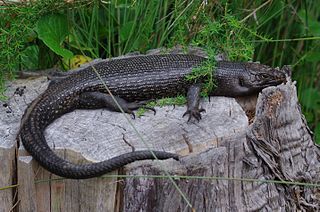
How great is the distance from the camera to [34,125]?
10.6ft

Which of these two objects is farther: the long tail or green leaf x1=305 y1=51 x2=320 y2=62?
green leaf x1=305 y1=51 x2=320 y2=62

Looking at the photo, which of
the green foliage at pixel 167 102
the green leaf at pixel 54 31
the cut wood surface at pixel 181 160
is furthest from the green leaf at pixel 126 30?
the cut wood surface at pixel 181 160

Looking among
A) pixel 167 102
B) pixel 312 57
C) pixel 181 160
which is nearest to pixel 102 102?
pixel 167 102

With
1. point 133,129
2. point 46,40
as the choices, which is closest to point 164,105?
point 133,129

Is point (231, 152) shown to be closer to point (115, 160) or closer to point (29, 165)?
point (115, 160)

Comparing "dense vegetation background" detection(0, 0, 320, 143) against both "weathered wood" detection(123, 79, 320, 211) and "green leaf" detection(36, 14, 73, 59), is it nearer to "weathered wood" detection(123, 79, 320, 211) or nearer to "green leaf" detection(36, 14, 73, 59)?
"green leaf" detection(36, 14, 73, 59)

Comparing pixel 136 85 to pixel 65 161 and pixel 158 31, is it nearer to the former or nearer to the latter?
pixel 65 161

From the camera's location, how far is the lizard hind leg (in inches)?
136

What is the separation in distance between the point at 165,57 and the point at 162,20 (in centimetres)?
68

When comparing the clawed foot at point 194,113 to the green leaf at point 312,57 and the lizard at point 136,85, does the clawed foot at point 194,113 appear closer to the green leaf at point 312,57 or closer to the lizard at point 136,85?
the lizard at point 136,85

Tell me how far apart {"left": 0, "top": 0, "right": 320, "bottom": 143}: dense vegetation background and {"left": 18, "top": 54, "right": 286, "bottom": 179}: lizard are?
0.53ft

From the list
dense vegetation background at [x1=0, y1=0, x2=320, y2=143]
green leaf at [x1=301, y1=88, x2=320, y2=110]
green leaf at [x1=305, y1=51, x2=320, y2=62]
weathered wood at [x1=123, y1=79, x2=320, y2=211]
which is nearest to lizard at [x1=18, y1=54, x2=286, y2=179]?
dense vegetation background at [x1=0, y1=0, x2=320, y2=143]

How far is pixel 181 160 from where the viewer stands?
9.72ft

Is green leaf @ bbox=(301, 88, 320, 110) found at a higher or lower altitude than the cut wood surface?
lower
